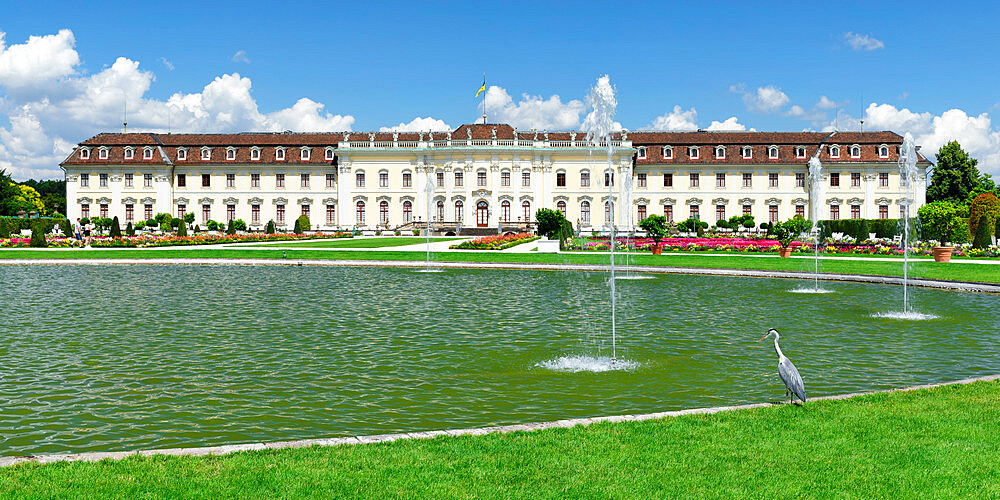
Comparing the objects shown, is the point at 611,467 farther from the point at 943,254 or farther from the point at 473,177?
the point at 473,177

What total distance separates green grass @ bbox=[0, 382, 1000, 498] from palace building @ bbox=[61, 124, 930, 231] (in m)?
63.3

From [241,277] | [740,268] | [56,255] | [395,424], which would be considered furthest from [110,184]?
[395,424]

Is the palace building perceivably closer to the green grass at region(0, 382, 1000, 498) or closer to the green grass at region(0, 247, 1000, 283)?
the green grass at region(0, 247, 1000, 283)

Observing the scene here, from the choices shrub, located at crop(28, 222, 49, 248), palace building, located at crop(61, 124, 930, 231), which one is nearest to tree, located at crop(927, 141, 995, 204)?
palace building, located at crop(61, 124, 930, 231)

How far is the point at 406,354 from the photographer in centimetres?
1073

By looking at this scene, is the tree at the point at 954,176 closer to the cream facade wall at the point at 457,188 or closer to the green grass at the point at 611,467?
the cream facade wall at the point at 457,188

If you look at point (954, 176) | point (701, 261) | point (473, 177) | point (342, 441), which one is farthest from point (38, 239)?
point (954, 176)

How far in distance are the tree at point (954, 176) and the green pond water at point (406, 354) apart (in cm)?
6280

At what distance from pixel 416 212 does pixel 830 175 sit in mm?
38736

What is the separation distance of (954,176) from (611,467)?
80.6 meters

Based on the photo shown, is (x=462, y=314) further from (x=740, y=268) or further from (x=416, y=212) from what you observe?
(x=416, y=212)

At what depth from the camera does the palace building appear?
232ft

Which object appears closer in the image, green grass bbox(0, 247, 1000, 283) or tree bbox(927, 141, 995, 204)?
green grass bbox(0, 247, 1000, 283)

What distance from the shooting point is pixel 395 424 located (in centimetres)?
721
